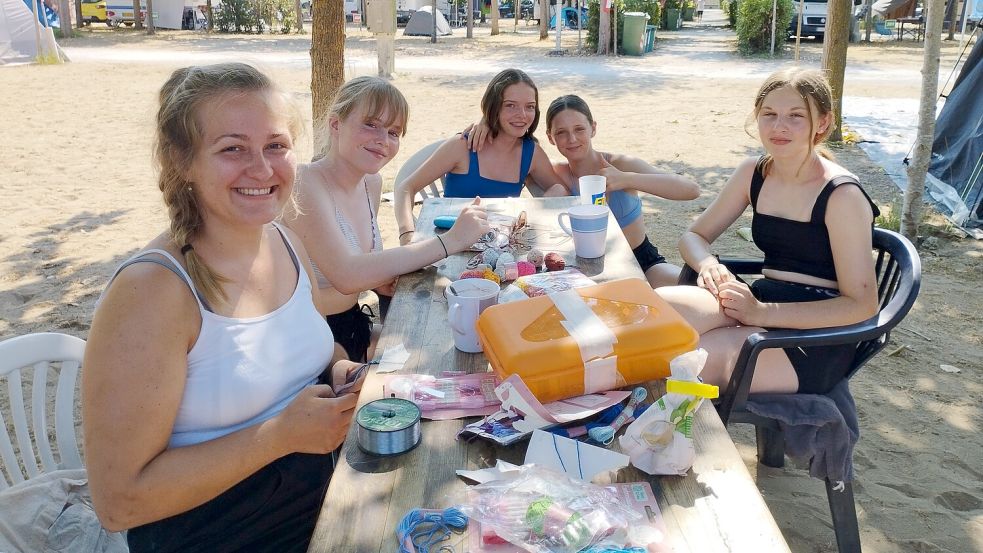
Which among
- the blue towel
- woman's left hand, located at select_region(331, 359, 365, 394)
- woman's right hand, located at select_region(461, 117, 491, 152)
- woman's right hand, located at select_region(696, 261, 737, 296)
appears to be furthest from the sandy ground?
woman's right hand, located at select_region(461, 117, 491, 152)

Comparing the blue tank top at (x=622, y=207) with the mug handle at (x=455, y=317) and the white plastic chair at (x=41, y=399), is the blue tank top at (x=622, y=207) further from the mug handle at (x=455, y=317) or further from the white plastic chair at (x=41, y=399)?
the white plastic chair at (x=41, y=399)

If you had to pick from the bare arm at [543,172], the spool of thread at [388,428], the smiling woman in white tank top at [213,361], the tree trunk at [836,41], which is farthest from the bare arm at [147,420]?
the tree trunk at [836,41]

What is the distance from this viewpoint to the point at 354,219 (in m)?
2.77

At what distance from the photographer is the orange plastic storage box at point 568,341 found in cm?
159

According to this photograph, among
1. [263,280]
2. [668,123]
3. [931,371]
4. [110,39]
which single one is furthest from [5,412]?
[110,39]

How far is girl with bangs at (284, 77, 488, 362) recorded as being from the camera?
8.23ft

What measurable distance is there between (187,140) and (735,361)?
5.77 ft

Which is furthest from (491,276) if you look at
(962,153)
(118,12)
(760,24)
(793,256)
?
(118,12)

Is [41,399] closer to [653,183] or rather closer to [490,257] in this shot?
[490,257]

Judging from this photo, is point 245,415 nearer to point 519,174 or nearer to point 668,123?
point 519,174

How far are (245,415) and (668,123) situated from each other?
30.4 feet

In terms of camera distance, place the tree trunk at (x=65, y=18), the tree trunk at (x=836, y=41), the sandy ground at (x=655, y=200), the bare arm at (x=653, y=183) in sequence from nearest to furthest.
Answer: the sandy ground at (x=655, y=200), the bare arm at (x=653, y=183), the tree trunk at (x=836, y=41), the tree trunk at (x=65, y=18)

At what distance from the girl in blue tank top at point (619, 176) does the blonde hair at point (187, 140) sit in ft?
6.89

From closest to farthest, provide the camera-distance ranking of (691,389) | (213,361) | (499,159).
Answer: (691,389)
(213,361)
(499,159)
